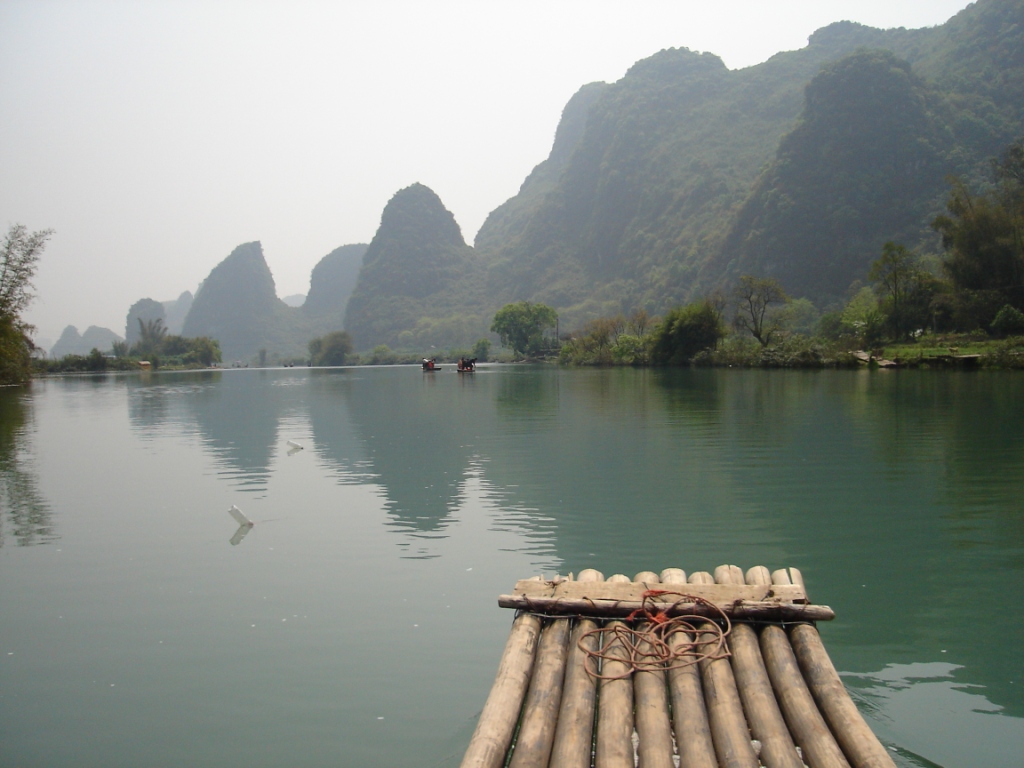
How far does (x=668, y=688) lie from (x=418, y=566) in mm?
5385

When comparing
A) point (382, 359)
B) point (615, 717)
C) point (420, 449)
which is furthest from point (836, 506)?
point (382, 359)

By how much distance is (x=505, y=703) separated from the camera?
185 inches

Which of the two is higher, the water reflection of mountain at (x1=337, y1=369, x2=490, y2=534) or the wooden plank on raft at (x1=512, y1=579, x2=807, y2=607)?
the wooden plank on raft at (x1=512, y1=579, x2=807, y2=607)

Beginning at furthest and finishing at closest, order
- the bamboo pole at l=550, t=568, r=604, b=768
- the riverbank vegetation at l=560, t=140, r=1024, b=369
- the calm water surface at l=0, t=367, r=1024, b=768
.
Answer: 1. the riverbank vegetation at l=560, t=140, r=1024, b=369
2. the calm water surface at l=0, t=367, r=1024, b=768
3. the bamboo pole at l=550, t=568, r=604, b=768

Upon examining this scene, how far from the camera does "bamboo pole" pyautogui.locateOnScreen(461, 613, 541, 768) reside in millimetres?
4238

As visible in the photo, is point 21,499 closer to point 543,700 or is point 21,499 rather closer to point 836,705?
point 543,700

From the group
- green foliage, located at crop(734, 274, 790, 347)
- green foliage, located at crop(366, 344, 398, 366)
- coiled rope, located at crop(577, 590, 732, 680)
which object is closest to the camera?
coiled rope, located at crop(577, 590, 732, 680)

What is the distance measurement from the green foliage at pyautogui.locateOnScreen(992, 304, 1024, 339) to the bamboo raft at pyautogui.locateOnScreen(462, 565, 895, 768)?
2454 inches

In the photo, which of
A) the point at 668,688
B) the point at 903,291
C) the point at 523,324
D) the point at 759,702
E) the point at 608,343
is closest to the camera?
the point at 759,702

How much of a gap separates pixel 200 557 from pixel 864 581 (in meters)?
9.02

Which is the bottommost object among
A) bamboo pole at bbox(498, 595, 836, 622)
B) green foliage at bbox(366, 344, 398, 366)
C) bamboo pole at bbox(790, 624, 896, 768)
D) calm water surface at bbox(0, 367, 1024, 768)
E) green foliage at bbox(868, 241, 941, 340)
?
A: calm water surface at bbox(0, 367, 1024, 768)

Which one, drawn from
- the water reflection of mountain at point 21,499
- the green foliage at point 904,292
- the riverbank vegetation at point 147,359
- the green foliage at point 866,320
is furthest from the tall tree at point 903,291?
the riverbank vegetation at point 147,359

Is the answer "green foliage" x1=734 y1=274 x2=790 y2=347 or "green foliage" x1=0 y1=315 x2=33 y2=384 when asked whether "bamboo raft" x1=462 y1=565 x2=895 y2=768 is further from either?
"green foliage" x1=734 y1=274 x2=790 y2=347

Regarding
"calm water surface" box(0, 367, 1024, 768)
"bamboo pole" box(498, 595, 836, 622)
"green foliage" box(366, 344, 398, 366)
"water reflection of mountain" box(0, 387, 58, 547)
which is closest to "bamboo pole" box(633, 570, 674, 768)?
"bamboo pole" box(498, 595, 836, 622)
